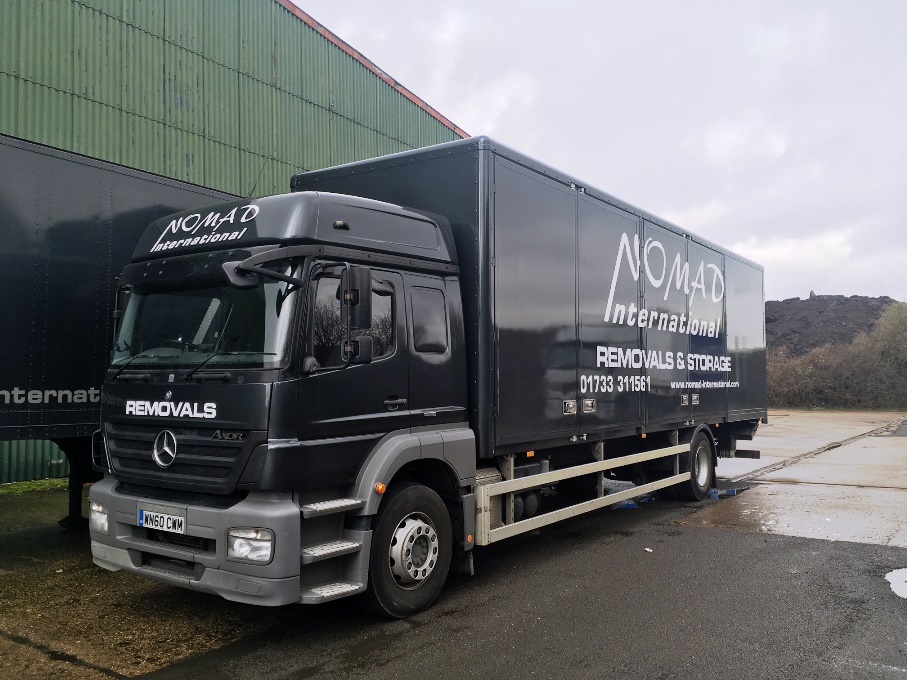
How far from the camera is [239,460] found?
14.7ft

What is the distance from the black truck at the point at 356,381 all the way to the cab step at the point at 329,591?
2 centimetres

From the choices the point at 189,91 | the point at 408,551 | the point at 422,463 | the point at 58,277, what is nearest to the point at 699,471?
the point at 422,463

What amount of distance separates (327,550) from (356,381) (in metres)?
1.12

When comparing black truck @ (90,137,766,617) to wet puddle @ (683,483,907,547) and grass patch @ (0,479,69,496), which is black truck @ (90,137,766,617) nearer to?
wet puddle @ (683,483,907,547)

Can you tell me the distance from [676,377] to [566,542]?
2.85 meters

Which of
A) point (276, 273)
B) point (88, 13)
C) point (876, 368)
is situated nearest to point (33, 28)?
point (88, 13)

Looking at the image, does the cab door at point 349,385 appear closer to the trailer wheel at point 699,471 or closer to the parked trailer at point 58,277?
the parked trailer at point 58,277

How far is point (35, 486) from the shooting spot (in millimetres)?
11211

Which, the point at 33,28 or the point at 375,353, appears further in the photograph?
the point at 33,28

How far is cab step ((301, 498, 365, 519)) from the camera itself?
4547 millimetres

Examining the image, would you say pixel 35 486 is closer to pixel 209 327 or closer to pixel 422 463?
pixel 209 327

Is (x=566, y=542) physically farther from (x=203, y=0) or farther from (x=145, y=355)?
(x=203, y=0)

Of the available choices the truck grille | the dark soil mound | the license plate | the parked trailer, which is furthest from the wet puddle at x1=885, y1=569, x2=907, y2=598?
the dark soil mound

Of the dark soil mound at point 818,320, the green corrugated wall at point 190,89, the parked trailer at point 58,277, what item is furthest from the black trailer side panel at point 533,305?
the dark soil mound at point 818,320
